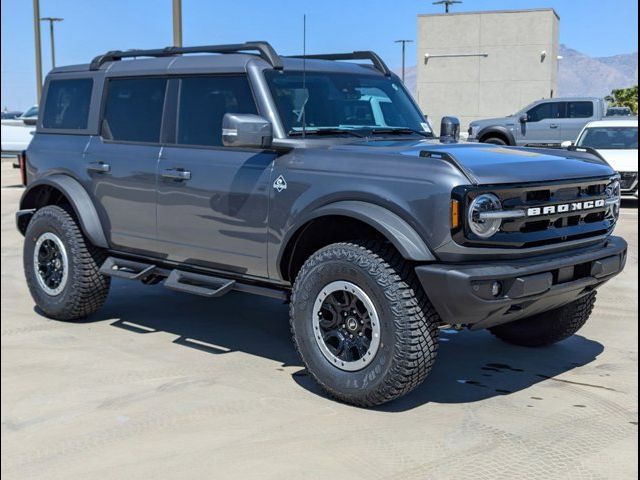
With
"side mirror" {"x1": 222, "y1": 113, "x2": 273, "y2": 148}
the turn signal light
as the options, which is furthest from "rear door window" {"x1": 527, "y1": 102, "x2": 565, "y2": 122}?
the turn signal light

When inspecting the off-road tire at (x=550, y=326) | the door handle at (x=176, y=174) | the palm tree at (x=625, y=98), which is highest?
the palm tree at (x=625, y=98)

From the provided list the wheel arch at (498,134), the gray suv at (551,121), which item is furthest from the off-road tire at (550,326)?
the gray suv at (551,121)

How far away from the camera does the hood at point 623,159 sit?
1593 cm

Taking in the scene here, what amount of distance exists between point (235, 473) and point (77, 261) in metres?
3.23

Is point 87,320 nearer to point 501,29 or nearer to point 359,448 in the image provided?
point 359,448

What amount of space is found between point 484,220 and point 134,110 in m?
3.08

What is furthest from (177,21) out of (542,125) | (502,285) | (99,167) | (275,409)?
(542,125)

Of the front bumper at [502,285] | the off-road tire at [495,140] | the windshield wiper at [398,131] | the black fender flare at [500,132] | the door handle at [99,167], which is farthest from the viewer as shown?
the off-road tire at [495,140]

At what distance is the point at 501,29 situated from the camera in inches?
1668

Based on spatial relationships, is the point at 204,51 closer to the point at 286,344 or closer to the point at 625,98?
the point at 286,344

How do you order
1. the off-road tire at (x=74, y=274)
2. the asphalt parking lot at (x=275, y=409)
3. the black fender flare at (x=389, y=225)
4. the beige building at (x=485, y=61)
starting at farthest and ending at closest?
the beige building at (x=485, y=61) → the off-road tire at (x=74, y=274) → the black fender flare at (x=389, y=225) → the asphalt parking lot at (x=275, y=409)

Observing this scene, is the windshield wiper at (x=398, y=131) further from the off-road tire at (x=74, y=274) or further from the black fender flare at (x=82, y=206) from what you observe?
the off-road tire at (x=74, y=274)

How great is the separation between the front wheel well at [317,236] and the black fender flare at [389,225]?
0.16 meters

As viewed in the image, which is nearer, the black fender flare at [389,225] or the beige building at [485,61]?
the black fender flare at [389,225]
